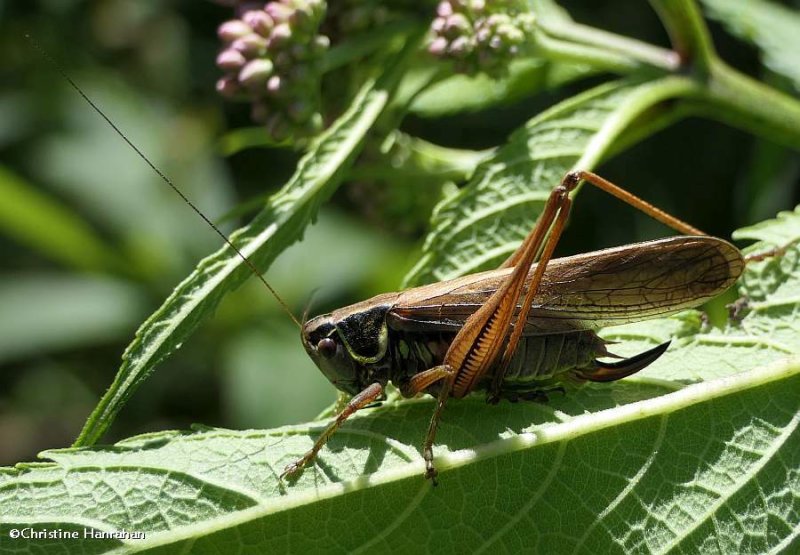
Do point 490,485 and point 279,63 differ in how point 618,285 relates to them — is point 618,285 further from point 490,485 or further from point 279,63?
point 279,63

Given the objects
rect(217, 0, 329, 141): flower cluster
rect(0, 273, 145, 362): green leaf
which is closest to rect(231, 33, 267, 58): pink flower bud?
rect(217, 0, 329, 141): flower cluster

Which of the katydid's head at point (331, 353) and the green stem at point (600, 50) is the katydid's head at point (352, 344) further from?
the green stem at point (600, 50)

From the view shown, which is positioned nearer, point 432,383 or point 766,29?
point 432,383

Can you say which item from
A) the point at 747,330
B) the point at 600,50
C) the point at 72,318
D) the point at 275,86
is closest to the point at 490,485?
the point at 747,330

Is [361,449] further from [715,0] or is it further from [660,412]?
[715,0]

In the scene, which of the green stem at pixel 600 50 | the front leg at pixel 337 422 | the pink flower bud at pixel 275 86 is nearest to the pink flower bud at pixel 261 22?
the pink flower bud at pixel 275 86
